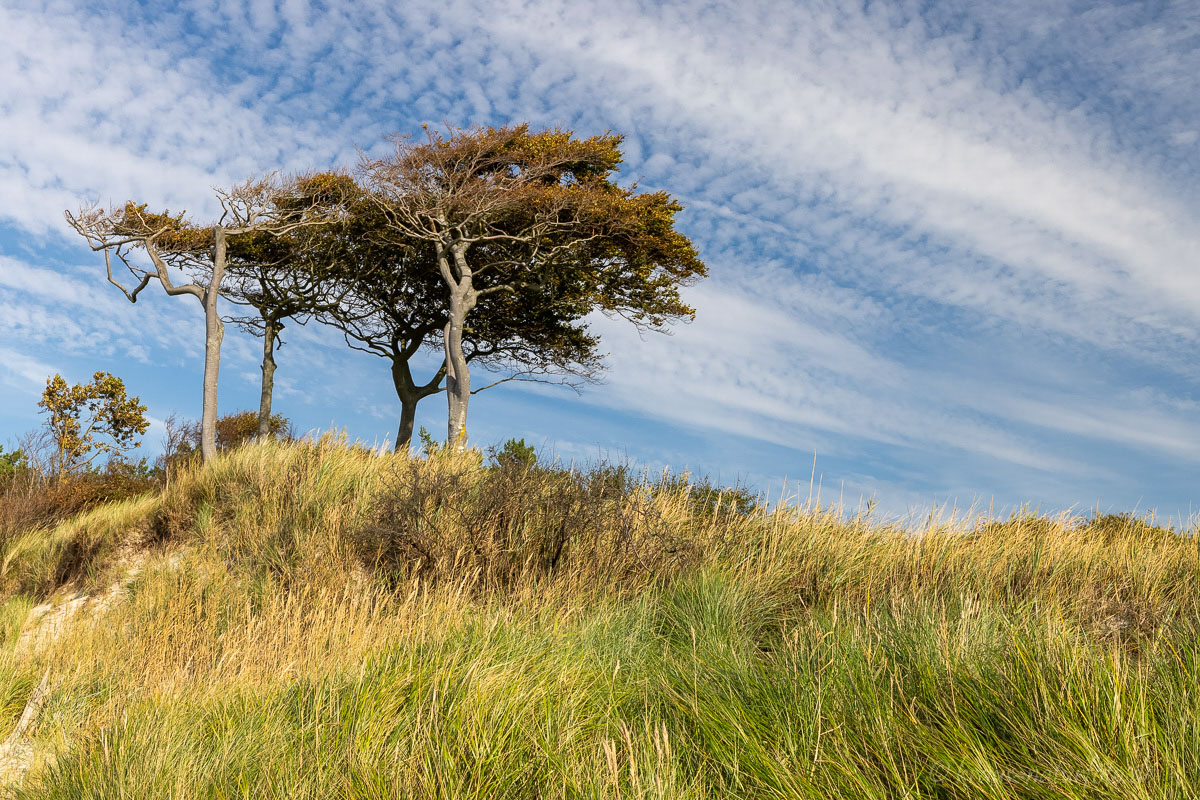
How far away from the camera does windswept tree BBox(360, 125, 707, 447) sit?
57.8 ft

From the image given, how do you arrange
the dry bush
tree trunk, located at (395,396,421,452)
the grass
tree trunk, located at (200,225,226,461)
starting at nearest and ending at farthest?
the grass
the dry bush
tree trunk, located at (200,225,226,461)
tree trunk, located at (395,396,421,452)

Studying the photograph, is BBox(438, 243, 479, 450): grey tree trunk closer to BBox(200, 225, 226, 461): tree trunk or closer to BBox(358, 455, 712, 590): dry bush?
BBox(200, 225, 226, 461): tree trunk

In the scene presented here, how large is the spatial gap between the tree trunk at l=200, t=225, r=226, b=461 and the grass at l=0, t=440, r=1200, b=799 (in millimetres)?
7809

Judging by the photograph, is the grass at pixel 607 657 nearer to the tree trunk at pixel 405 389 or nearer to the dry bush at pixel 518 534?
the dry bush at pixel 518 534

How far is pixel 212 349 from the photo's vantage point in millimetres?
17312

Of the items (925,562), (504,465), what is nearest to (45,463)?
(504,465)

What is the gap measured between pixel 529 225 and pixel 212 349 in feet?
26.3

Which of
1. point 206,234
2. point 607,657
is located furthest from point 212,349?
point 607,657

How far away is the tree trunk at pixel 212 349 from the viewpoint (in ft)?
55.0

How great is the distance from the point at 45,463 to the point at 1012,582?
51.4ft

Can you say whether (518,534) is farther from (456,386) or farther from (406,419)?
(406,419)

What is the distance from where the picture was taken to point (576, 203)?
57.8 feet

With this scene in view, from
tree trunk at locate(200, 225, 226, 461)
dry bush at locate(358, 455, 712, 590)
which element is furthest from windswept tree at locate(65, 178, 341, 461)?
dry bush at locate(358, 455, 712, 590)

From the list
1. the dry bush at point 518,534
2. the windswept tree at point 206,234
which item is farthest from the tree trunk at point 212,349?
the dry bush at point 518,534
